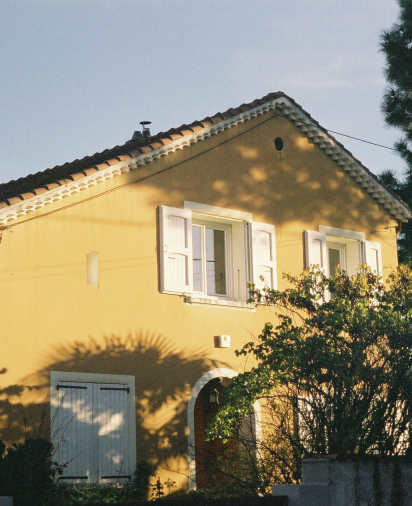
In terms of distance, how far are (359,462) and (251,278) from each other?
239 inches

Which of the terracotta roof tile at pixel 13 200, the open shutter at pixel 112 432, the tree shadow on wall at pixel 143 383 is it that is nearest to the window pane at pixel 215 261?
the tree shadow on wall at pixel 143 383

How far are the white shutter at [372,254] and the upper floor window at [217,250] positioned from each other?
8.55 feet

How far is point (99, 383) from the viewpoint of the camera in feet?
42.3

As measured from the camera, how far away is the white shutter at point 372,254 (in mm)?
17578

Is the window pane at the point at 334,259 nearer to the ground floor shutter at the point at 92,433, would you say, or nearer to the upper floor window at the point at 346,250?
the upper floor window at the point at 346,250

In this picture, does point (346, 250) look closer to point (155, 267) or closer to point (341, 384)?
point (155, 267)

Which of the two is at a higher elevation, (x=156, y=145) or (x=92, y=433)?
(x=156, y=145)

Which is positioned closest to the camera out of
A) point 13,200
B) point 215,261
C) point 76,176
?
point 13,200

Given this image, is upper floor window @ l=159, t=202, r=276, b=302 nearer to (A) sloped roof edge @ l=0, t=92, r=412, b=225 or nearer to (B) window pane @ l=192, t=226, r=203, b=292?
(B) window pane @ l=192, t=226, r=203, b=292

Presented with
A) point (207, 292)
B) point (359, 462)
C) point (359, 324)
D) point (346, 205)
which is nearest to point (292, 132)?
point (346, 205)

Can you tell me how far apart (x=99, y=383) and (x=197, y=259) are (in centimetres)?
321

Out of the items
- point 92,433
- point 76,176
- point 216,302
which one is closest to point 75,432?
point 92,433

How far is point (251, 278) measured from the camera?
1525cm

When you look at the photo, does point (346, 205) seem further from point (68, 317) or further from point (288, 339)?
point (68, 317)
